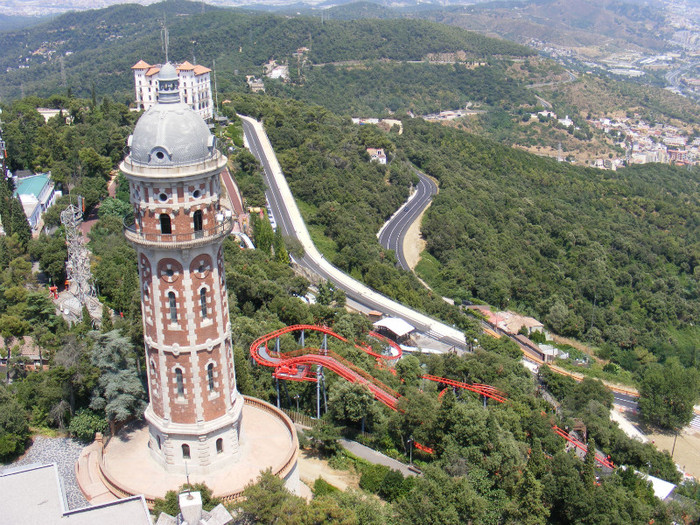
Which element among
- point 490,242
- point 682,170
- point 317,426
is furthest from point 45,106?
point 682,170

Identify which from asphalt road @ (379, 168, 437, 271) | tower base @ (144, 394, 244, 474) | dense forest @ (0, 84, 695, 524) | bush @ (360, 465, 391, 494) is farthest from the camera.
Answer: asphalt road @ (379, 168, 437, 271)

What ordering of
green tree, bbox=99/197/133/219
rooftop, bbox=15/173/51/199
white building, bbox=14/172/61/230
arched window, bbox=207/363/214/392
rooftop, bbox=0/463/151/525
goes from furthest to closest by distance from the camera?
rooftop, bbox=15/173/51/199 < green tree, bbox=99/197/133/219 < white building, bbox=14/172/61/230 < arched window, bbox=207/363/214/392 < rooftop, bbox=0/463/151/525

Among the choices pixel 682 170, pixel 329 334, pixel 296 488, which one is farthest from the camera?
pixel 682 170

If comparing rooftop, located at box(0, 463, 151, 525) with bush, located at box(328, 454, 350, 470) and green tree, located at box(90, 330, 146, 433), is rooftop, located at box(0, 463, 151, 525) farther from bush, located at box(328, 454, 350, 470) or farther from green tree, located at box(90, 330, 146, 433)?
bush, located at box(328, 454, 350, 470)

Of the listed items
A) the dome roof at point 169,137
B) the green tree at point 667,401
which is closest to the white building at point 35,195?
the dome roof at point 169,137

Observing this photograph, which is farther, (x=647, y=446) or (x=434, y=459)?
(x=647, y=446)

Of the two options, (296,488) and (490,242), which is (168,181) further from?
(490,242)

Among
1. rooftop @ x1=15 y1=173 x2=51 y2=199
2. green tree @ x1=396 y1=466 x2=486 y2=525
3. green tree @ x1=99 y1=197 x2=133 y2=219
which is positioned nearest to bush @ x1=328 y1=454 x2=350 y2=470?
green tree @ x1=396 y1=466 x2=486 y2=525

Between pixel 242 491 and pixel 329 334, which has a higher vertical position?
pixel 242 491
